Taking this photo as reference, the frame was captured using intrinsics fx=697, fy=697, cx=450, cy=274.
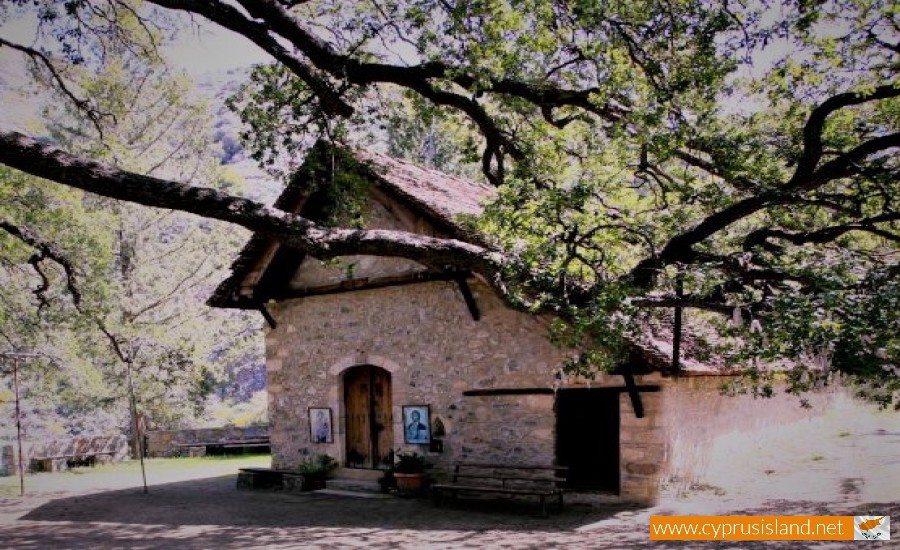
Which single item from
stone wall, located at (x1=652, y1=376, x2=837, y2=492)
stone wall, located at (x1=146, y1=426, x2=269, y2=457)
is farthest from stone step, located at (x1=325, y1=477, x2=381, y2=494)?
stone wall, located at (x1=146, y1=426, x2=269, y2=457)

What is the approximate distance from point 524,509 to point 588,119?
191 inches

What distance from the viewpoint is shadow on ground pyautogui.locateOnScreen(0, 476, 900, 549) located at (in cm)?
711

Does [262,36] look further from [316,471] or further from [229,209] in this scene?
[316,471]

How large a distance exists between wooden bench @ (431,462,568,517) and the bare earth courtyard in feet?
0.77

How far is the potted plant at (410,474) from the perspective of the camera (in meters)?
9.72

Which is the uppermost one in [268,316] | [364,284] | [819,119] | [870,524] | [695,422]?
[819,119]

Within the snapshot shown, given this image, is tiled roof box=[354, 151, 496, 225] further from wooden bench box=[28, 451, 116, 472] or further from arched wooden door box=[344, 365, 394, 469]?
wooden bench box=[28, 451, 116, 472]

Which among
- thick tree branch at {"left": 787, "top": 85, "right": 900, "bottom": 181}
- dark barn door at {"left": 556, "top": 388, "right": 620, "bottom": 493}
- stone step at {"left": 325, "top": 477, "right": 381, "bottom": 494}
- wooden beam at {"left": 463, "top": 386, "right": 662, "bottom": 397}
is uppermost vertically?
thick tree branch at {"left": 787, "top": 85, "right": 900, "bottom": 181}

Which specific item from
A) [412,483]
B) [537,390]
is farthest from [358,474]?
[537,390]

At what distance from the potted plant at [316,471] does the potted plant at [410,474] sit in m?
1.62

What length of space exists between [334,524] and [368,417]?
297 cm

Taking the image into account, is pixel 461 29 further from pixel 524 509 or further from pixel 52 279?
pixel 52 279

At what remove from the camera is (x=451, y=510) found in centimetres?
876

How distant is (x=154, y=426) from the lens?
22.8 m
